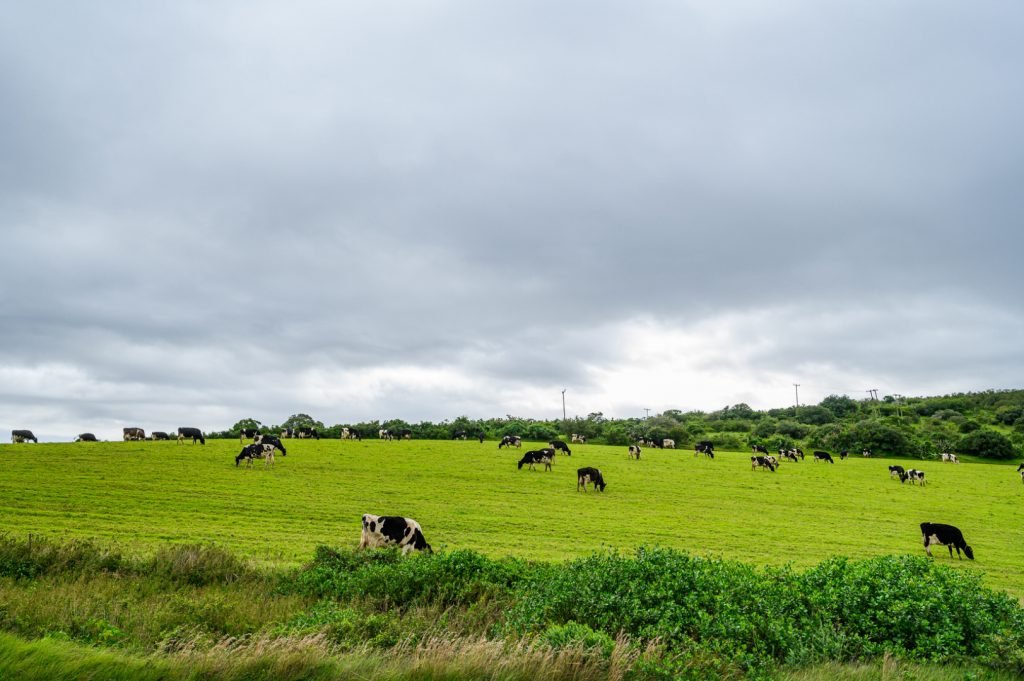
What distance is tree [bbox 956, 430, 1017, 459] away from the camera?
7869cm

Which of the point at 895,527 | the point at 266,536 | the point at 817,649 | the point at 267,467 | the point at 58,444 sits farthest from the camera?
the point at 58,444

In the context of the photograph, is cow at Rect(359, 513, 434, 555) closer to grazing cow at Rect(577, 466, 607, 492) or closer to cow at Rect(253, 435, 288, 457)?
grazing cow at Rect(577, 466, 607, 492)

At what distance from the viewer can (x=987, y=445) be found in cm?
7994

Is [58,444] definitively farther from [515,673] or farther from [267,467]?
[515,673]

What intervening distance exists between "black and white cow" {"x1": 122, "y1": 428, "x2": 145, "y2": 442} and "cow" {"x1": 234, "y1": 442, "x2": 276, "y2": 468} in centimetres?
1873

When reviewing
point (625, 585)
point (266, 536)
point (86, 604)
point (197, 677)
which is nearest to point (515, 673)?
point (197, 677)

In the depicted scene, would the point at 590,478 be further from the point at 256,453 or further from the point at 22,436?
the point at 22,436

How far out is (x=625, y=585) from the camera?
11.1m

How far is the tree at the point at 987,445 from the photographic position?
78.7 m

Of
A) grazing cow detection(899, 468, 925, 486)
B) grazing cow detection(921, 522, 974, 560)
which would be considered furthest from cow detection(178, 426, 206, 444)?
grazing cow detection(899, 468, 925, 486)

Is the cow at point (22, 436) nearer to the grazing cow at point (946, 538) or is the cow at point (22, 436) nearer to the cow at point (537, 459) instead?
the cow at point (537, 459)

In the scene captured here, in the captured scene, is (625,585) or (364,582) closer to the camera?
(625,585)

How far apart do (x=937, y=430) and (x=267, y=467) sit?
98441mm

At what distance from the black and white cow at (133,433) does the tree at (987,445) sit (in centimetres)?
9822
